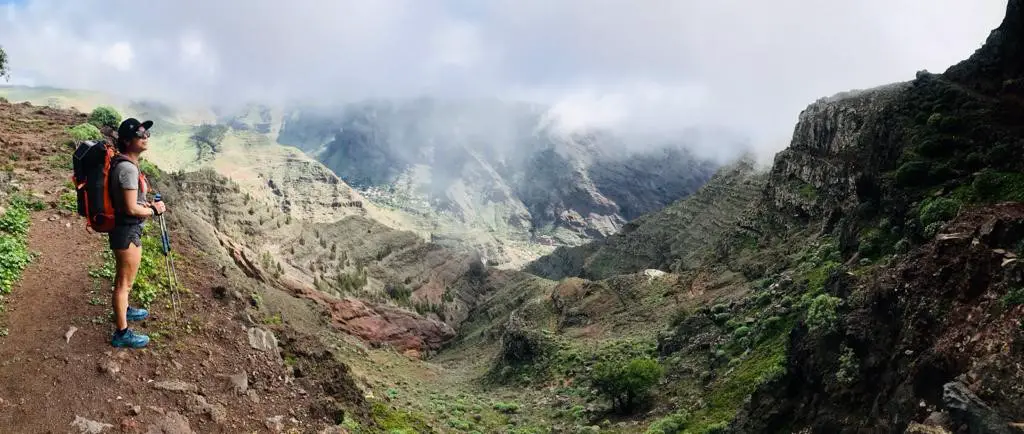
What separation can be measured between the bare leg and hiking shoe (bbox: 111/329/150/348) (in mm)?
243

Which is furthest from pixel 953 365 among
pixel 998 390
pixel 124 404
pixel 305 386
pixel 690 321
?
pixel 690 321

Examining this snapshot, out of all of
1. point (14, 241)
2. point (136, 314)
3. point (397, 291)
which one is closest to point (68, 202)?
point (14, 241)

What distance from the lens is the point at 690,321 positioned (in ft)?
99.3

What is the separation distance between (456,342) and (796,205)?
4133 cm

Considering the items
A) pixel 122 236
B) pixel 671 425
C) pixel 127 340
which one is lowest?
pixel 671 425

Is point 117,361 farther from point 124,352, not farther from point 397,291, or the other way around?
point 397,291

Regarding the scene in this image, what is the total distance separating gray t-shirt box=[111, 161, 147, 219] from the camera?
27.5ft

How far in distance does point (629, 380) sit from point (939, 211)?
13.9 metres

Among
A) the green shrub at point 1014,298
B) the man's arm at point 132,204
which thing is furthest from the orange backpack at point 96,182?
the green shrub at point 1014,298

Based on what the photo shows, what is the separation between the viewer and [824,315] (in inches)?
545

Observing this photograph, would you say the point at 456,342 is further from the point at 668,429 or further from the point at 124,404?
the point at 124,404

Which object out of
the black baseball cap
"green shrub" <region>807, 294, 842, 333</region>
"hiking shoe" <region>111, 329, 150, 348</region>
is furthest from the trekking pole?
"green shrub" <region>807, 294, 842, 333</region>

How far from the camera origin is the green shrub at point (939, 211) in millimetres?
12244

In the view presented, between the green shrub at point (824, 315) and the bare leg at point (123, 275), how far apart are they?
12957mm
